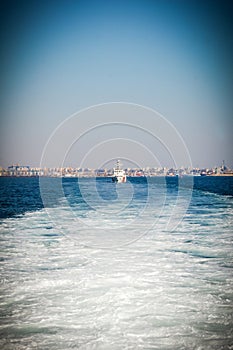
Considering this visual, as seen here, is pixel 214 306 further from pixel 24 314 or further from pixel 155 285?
pixel 24 314

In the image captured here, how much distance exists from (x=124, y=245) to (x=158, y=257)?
7.47 ft

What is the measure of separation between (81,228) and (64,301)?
10049 millimetres

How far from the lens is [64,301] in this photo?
628 centimetres

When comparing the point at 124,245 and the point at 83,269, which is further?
the point at 124,245

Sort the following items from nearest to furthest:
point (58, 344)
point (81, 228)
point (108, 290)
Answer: point (58, 344) < point (108, 290) < point (81, 228)

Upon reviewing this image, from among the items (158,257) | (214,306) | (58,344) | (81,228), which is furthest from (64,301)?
(81,228)

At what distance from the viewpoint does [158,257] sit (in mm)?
9969

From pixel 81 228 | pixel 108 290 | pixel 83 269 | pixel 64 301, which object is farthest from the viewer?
pixel 81 228

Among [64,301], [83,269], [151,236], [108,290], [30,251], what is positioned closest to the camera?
[64,301]

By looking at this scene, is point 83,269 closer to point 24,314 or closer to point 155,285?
point 155,285

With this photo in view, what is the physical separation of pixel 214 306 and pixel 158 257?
13.2 ft

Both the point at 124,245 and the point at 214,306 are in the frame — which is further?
the point at 124,245

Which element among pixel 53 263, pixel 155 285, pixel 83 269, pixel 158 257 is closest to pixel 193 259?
pixel 158 257

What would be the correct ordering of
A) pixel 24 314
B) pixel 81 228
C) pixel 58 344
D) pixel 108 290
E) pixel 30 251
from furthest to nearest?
pixel 81 228 < pixel 30 251 < pixel 108 290 < pixel 24 314 < pixel 58 344
